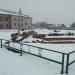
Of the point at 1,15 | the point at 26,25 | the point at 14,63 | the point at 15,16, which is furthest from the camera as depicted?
the point at 26,25

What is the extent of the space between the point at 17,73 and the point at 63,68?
1.81 m

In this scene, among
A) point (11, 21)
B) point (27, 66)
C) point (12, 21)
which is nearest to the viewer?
point (27, 66)

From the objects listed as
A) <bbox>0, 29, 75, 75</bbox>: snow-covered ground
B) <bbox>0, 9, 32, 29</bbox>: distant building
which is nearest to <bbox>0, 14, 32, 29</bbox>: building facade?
<bbox>0, 9, 32, 29</bbox>: distant building

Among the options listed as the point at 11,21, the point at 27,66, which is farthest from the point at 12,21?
the point at 27,66

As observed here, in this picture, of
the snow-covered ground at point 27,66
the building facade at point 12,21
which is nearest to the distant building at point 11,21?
the building facade at point 12,21

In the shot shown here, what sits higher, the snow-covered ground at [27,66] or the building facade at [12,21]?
the building facade at [12,21]

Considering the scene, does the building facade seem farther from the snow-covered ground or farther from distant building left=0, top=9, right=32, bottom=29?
the snow-covered ground

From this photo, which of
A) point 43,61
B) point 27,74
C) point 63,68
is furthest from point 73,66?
point 27,74

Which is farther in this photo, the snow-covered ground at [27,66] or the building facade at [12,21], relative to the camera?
the building facade at [12,21]

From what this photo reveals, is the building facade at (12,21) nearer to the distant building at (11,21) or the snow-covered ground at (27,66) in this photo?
the distant building at (11,21)

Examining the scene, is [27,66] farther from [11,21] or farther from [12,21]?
[12,21]

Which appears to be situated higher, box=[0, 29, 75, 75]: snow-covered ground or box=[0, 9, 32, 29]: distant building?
box=[0, 9, 32, 29]: distant building

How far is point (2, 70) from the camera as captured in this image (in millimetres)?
6285

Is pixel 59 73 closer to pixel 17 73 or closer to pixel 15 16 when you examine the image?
pixel 17 73
